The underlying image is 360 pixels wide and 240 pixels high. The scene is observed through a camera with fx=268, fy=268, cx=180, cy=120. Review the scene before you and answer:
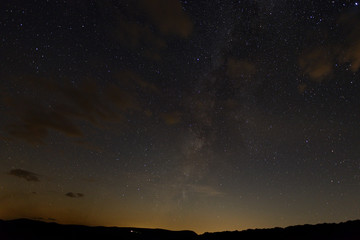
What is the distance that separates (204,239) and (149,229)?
70.9 feet

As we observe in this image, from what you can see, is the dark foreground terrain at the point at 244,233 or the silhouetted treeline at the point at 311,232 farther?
the dark foreground terrain at the point at 244,233

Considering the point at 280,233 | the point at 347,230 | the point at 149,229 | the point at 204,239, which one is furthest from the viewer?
the point at 149,229

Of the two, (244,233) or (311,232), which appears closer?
(311,232)

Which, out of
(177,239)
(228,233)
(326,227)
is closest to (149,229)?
(177,239)

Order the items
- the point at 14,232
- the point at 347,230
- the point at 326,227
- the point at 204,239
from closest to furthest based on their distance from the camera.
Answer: the point at 347,230 → the point at 326,227 → the point at 14,232 → the point at 204,239

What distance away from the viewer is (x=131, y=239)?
27453 millimetres

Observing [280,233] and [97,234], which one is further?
[97,234]

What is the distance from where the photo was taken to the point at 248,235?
832 inches

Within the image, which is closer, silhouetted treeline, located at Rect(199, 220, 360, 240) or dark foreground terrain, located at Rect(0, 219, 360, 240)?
silhouetted treeline, located at Rect(199, 220, 360, 240)

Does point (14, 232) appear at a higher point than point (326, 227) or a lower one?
lower

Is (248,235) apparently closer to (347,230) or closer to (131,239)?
(347,230)

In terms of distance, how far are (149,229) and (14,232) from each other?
25151 millimetres

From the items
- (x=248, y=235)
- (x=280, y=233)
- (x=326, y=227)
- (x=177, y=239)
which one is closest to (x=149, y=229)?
(x=177, y=239)

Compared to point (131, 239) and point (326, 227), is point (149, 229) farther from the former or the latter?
point (326, 227)
